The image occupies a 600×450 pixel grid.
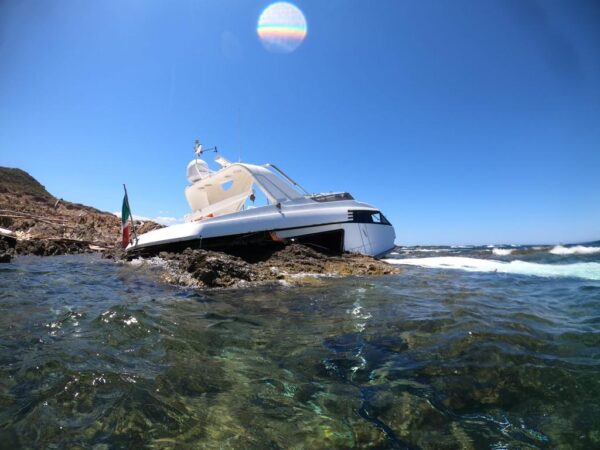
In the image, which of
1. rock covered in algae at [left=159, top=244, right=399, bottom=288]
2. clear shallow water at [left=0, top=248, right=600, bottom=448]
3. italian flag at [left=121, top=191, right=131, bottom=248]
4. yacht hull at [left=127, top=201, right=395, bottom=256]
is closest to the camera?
clear shallow water at [left=0, top=248, right=600, bottom=448]

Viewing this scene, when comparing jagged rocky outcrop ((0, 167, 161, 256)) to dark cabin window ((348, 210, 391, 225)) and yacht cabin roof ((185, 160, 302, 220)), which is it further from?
dark cabin window ((348, 210, 391, 225))

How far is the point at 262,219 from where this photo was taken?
39.7ft

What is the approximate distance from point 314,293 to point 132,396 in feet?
16.3

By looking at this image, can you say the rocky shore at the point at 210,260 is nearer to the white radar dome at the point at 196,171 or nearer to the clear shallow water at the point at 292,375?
the clear shallow water at the point at 292,375

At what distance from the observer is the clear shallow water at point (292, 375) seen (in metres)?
2.13

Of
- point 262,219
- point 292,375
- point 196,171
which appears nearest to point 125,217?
point 262,219

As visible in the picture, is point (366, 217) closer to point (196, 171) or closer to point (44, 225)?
point (196, 171)

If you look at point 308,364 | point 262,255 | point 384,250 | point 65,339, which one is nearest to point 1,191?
point 262,255

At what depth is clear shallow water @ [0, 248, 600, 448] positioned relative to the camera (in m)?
2.13

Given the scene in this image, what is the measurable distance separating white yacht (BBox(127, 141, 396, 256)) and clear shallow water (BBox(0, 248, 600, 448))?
5702 millimetres

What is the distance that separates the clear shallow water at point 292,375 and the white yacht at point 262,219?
5.70 metres

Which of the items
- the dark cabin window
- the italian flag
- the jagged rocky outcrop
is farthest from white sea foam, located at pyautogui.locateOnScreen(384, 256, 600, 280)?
the jagged rocky outcrop

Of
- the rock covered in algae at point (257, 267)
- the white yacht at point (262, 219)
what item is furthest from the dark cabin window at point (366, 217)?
the rock covered in algae at point (257, 267)

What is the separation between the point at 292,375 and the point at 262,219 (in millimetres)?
9302
